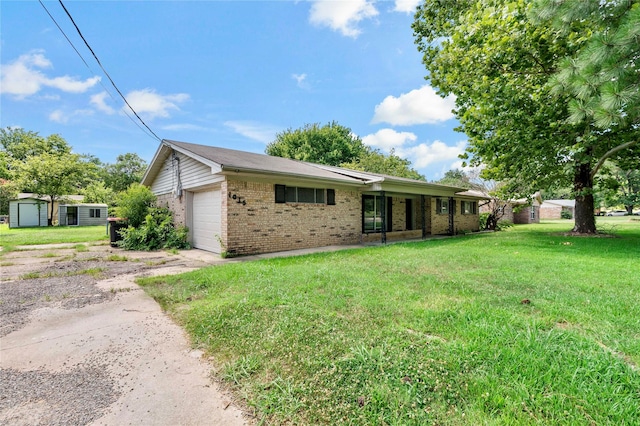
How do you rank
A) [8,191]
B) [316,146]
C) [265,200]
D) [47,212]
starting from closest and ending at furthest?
[265,200], [8,191], [47,212], [316,146]

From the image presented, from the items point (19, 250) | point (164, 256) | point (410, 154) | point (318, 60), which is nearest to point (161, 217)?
point (164, 256)

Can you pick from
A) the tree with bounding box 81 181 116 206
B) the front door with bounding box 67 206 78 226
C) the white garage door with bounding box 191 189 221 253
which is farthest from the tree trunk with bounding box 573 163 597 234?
the tree with bounding box 81 181 116 206

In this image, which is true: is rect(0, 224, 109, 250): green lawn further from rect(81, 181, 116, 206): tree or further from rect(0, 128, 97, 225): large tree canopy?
rect(81, 181, 116, 206): tree

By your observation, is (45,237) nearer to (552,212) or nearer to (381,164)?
(381,164)

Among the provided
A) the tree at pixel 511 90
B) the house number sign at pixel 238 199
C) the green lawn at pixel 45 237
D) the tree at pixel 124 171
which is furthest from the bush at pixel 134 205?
the tree at pixel 124 171

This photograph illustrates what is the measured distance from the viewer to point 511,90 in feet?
27.6

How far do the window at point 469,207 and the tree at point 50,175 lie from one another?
93.0 feet

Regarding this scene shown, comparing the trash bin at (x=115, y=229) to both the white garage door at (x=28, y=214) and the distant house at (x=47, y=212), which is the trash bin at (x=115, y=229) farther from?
the white garage door at (x=28, y=214)

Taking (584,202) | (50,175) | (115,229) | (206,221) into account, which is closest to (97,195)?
(50,175)

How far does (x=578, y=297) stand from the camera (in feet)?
12.6

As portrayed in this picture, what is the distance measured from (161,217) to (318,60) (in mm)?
10491

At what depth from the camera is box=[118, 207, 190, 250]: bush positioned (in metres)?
9.82

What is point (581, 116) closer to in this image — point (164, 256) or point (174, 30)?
point (164, 256)

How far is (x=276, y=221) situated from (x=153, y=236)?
15.6ft
